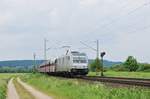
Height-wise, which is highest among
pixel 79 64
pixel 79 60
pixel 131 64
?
pixel 131 64

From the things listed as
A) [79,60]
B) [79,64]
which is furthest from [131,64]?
[79,64]

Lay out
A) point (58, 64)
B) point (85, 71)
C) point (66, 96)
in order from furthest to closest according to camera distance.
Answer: point (58, 64), point (85, 71), point (66, 96)

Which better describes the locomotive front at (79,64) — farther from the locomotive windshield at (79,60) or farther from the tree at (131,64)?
the tree at (131,64)

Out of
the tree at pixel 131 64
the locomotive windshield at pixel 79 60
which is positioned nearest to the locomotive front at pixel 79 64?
the locomotive windshield at pixel 79 60

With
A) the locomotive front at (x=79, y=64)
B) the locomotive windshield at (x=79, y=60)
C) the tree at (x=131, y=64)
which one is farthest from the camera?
the tree at (x=131, y=64)

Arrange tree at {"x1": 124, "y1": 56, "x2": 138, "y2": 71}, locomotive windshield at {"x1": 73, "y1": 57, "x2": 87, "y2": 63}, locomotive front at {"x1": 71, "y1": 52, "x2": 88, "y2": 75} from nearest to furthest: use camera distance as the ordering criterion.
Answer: locomotive front at {"x1": 71, "y1": 52, "x2": 88, "y2": 75} → locomotive windshield at {"x1": 73, "y1": 57, "x2": 87, "y2": 63} → tree at {"x1": 124, "y1": 56, "x2": 138, "y2": 71}

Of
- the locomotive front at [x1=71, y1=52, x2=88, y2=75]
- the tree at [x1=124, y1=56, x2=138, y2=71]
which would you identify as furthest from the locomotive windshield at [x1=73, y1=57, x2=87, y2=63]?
the tree at [x1=124, y1=56, x2=138, y2=71]

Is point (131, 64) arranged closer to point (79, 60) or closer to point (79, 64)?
point (79, 60)

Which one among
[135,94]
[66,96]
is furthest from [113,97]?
[66,96]

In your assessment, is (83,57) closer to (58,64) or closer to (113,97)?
(58,64)

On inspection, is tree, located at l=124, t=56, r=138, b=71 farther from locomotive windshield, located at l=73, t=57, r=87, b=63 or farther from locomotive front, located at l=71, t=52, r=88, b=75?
locomotive windshield, located at l=73, t=57, r=87, b=63

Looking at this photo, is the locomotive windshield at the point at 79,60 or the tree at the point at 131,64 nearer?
the locomotive windshield at the point at 79,60

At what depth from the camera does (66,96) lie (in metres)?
32.8

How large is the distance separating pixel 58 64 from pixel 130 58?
75568 mm
